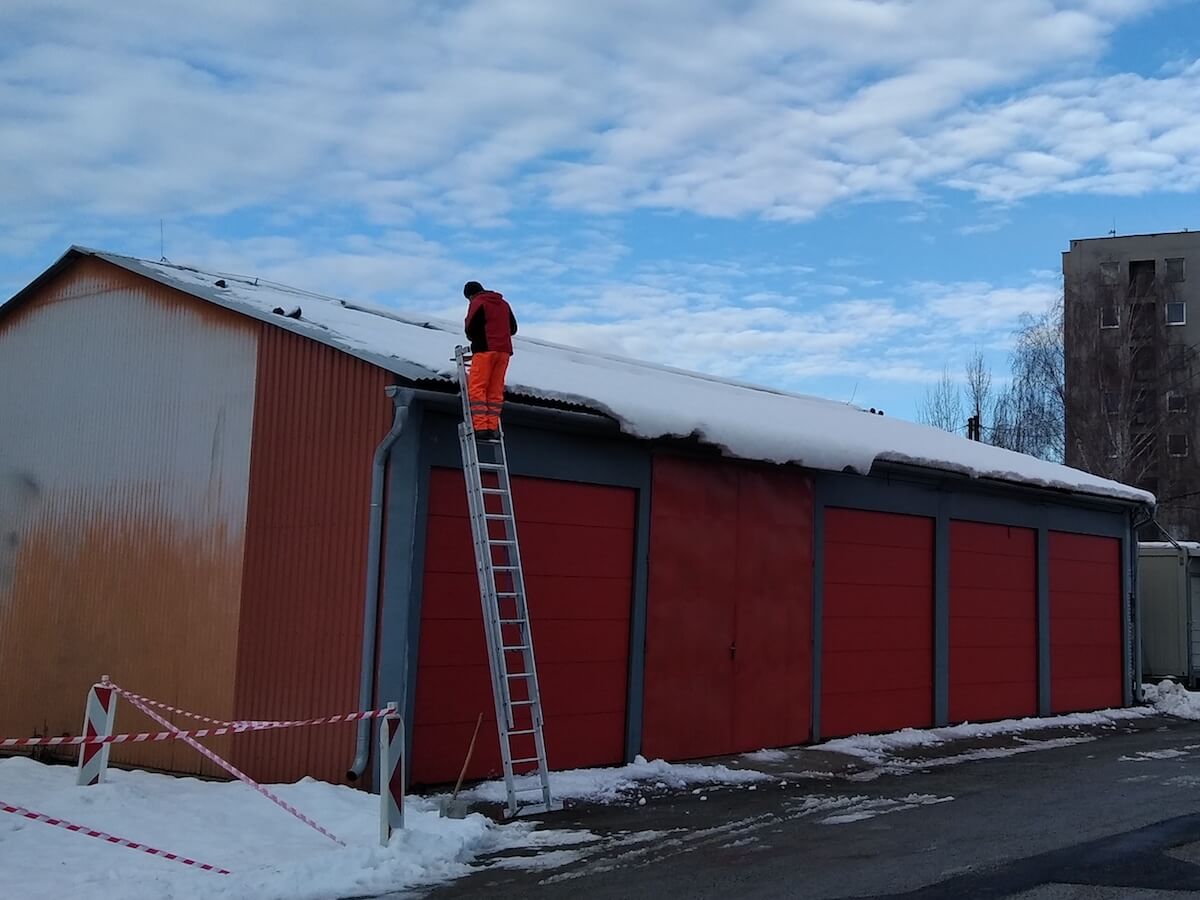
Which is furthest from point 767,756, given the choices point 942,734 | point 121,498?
point 121,498

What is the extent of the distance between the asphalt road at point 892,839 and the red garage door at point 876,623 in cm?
185

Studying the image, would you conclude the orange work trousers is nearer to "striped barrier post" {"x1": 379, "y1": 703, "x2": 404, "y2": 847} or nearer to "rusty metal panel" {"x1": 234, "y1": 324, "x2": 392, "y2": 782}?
"rusty metal panel" {"x1": 234, "y1": 324, "x2": 392, "y2": 782}

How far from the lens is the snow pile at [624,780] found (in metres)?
10.1

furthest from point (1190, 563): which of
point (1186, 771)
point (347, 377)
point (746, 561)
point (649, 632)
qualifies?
point (347, 377)

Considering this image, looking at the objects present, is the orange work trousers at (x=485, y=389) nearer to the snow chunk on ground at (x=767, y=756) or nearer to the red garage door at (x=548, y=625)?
the red garage door at (x=548, y=625)

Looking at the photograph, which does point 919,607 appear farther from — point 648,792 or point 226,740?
point 226,740

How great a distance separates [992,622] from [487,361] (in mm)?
9992

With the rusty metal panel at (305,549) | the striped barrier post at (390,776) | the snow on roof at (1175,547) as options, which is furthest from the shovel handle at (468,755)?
the snow on roof at (1175,547)

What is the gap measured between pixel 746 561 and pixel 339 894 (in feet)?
Answer: 22.9

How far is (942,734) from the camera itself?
15.1 metres

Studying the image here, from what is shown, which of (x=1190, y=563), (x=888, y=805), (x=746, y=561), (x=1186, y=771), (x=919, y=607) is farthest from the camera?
(x=1190, y=563)

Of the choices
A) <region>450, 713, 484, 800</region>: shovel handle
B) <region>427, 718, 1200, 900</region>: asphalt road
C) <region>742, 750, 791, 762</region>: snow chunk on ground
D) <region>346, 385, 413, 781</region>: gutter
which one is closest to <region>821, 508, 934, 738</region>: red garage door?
<region>742, 750, 791, 762</region>: snow chunk on ground

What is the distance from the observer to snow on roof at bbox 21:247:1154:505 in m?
11.1

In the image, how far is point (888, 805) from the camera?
Result: 10047 millimetres
